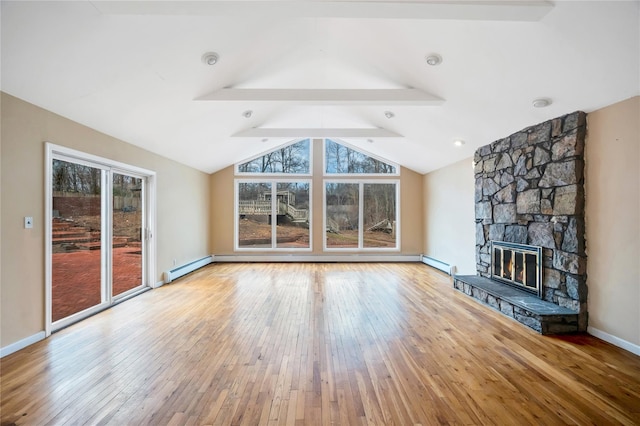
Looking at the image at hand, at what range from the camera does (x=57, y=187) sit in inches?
131

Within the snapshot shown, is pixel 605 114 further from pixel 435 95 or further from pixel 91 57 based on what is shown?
pixel 91 57

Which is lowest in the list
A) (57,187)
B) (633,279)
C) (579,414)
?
(579,414)

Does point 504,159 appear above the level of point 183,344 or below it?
above

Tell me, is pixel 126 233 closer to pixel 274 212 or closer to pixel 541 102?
pixel 274 212

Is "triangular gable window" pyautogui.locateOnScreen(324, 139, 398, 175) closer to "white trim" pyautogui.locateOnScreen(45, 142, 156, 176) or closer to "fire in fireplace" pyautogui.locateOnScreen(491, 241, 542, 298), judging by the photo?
"fire in fireplace" pyautogui.locateOnScreen(491, 241, 542, 298)

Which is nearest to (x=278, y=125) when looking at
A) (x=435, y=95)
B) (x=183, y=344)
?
(x=435, y=95)

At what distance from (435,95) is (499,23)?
1.38 m

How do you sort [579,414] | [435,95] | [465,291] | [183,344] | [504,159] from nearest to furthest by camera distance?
[579,414] → [183,344] → [435,95] → [504,159] → [465,291]

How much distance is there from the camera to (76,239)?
3.60 meters

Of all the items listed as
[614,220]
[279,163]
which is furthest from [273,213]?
[614,220]

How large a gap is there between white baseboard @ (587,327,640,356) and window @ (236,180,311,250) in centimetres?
584

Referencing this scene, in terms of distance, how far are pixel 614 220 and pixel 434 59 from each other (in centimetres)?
247

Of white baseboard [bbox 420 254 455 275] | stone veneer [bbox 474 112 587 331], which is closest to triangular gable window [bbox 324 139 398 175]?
white baseboard [bbox 420 254 455 275]

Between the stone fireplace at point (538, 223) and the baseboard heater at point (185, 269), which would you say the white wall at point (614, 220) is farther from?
the baseboard heater at point (185, 269)
